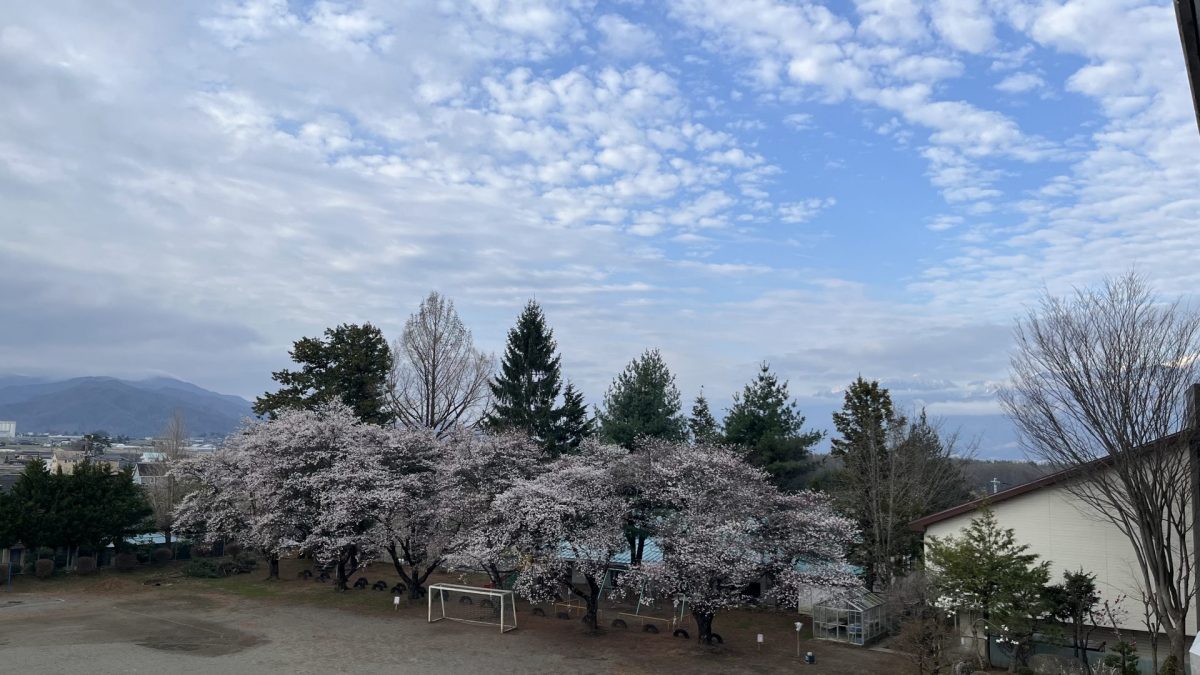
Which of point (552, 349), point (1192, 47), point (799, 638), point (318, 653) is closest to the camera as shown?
point (1192, 47)

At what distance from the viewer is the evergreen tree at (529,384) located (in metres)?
43.4

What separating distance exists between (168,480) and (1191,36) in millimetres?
56369

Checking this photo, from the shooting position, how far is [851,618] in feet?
82.8

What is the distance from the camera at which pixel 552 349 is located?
45656 mm

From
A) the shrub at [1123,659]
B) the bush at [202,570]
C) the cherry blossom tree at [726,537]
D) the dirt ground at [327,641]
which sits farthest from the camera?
the bush at [202,570]

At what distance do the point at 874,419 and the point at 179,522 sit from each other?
3349cm

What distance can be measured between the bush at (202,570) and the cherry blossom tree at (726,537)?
22513mm

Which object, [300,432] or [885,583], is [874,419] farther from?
[300,432]

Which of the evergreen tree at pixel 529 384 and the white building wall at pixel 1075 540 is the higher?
the evergreen tree at pixel 529 384

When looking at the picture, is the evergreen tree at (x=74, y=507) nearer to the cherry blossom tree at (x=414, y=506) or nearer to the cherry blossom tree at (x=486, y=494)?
the cherry blossom tree at (x=414, y=506)

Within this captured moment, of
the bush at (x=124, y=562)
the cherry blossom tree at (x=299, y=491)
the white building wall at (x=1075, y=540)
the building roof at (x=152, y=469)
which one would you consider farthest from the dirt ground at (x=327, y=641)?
the building roof at (x=152, y=469)

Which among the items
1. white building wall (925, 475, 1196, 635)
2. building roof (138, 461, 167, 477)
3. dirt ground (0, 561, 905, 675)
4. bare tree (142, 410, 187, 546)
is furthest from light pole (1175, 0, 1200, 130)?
building roof (138, 461, 167, 477)

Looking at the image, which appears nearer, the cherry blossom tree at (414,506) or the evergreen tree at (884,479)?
the cherry blossom tree at (414,506)

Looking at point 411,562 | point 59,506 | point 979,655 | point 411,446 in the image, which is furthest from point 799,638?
point 59,506
